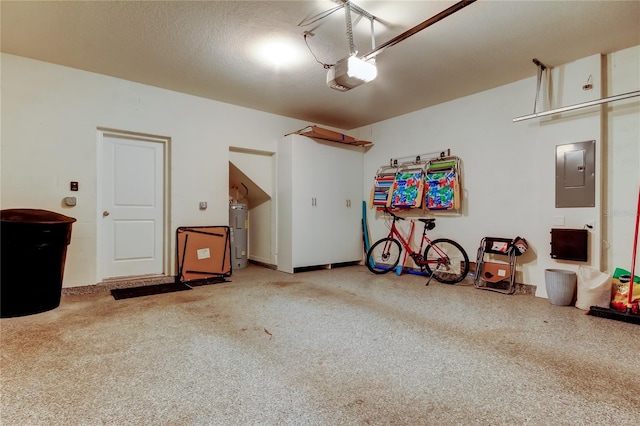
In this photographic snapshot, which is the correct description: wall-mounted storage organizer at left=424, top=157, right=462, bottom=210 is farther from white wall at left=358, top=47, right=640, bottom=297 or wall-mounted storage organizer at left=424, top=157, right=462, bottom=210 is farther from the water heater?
the water heater

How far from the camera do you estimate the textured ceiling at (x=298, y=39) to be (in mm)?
2434

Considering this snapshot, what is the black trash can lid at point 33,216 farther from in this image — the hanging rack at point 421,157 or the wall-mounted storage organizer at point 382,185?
the hanging rack at point 421,157

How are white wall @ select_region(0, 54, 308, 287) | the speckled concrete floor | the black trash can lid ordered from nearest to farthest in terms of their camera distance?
the speckled concrete floor < the black trash can lid < white wall @ select_region(0, 54, 308, 287)

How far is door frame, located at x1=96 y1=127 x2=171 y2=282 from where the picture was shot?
3682 mm

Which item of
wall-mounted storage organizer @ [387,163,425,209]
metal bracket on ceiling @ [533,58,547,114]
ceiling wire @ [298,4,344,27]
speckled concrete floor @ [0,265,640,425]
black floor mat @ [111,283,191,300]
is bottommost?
black floor mat @ [111,283,191,300]

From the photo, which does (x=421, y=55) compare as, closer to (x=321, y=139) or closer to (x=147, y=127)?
(x=321, y=139)

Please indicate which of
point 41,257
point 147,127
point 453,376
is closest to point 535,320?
point 453,376

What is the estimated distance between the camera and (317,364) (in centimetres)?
185

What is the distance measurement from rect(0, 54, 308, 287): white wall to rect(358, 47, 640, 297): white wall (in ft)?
10.6


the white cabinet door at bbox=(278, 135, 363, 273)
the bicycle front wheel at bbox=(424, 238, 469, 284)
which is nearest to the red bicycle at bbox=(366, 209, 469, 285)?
the bicycle front wheel at bbox=(424, 238, 469, 284)

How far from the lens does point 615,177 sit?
122 inches

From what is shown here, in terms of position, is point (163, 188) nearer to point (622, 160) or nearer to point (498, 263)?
point (498, 263)

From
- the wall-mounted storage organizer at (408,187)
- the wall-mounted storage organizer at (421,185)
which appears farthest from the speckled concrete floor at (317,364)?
the wall-mounted storage organizer at (408,187)

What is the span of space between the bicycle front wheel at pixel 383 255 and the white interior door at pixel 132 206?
10.5ft
